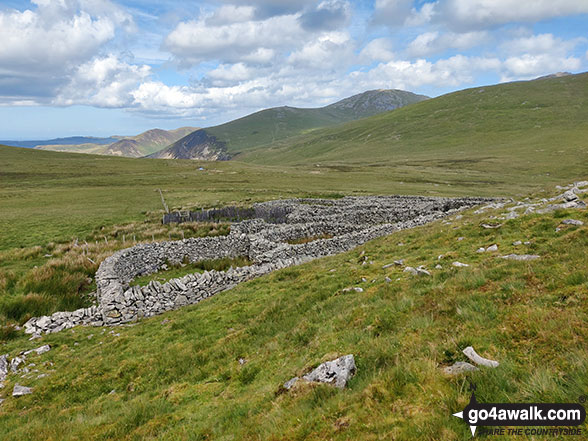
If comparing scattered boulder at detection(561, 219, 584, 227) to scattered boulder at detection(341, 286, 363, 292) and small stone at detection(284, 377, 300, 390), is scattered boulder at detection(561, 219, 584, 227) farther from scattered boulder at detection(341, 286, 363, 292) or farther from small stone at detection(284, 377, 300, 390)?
small stone at detection(284, 377, 300, 390)

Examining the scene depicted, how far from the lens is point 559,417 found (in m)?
4.08

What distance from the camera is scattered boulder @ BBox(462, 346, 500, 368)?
17.7ft

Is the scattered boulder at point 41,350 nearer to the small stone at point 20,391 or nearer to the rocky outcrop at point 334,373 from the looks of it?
the small stone at point 20,391

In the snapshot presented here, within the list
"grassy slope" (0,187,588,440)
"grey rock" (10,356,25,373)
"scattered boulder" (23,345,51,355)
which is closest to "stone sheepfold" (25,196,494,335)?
"grassy slope" (0,187,588,440)

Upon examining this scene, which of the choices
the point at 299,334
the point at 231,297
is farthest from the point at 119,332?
the point at 299,334

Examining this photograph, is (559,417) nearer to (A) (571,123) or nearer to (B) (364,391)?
(B) (364,391)

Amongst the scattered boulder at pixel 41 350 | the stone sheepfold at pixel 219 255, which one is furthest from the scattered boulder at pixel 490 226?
the scattered boulder at pixel 41 350

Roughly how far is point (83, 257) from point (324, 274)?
2086cm

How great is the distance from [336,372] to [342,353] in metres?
0.86

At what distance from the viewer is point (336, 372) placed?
6.59 meters

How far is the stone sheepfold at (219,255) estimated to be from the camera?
17016 mm

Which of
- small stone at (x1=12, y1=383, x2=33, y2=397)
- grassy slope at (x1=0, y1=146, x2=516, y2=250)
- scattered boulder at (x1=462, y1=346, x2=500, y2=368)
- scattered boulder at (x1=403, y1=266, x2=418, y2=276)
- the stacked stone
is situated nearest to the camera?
scattered boulder at (x1=462, y1=346, x2=500, y2=368)

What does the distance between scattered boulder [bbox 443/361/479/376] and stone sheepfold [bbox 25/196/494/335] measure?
15.2 metres

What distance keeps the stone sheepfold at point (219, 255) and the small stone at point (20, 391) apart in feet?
18.8
